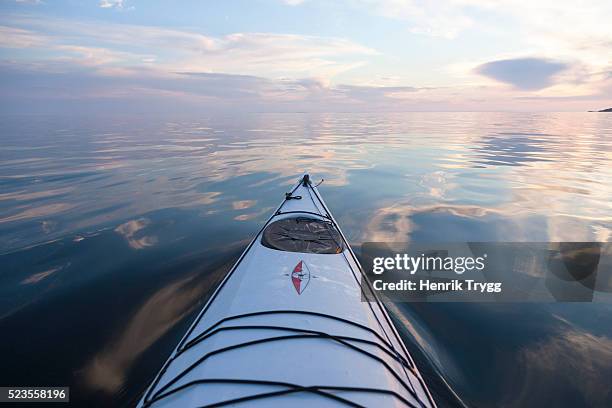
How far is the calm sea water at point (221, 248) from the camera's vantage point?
4.57 meters

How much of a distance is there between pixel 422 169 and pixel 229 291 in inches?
602

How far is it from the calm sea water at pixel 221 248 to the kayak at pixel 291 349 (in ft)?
4.46

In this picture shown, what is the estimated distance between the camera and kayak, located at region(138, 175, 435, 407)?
9.52ft

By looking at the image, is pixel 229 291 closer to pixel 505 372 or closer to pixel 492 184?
pixel 505 372

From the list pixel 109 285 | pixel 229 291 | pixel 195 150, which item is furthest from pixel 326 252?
pixel 195 150

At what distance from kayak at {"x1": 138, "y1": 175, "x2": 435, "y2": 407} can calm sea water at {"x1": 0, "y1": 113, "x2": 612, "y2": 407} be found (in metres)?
1.36

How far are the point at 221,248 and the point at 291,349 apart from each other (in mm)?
5432

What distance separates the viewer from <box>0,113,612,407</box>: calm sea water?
15.0 feet

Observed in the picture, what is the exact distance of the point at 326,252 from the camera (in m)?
5.79

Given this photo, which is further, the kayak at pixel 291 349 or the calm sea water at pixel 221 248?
the calm sea water at pixel 221 248

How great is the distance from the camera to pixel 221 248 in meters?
8.30

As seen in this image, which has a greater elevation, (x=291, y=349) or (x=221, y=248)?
(x=291, y=349)

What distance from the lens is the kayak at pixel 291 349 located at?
9.52 ft

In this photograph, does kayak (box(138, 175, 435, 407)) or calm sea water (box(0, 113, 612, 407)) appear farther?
calm sea water (box(0, 113, 612, 407))
